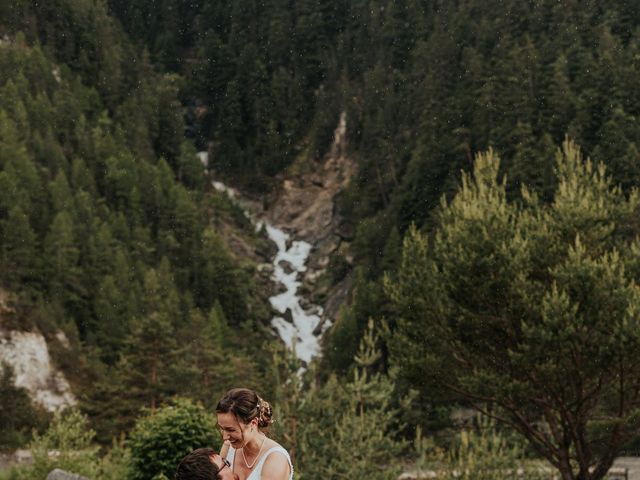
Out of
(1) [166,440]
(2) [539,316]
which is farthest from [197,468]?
(2) [539,316]

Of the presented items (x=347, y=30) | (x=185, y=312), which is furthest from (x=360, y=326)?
(x=347, y=30)

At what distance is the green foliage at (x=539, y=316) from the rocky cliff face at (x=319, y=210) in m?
86.8

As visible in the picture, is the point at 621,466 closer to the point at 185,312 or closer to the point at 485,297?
the point at 485,297

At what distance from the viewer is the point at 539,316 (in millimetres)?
24156

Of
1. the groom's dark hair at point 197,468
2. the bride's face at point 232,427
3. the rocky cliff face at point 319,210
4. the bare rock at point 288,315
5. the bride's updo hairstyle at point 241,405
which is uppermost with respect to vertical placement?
the rocky cliff face at point 319,210

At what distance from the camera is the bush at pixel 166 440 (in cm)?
1978

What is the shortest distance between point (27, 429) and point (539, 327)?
4720cm

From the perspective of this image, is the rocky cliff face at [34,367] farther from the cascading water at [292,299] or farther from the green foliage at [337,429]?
the green foliage at [337,429]

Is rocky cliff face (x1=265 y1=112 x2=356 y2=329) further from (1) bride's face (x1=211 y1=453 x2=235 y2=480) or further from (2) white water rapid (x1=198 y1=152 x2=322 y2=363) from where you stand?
(1) bride's face (x1=211 y1=453 x2=235 y2=480)

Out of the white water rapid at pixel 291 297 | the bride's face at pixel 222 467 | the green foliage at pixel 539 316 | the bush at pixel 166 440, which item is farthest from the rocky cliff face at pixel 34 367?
the bride's face at pixel 222 467

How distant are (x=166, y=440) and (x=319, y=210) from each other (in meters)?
116

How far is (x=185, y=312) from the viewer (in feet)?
303

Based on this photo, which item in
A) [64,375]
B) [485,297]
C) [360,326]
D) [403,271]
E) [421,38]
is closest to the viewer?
[485,297]

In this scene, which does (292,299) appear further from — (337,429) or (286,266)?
(337,429)
